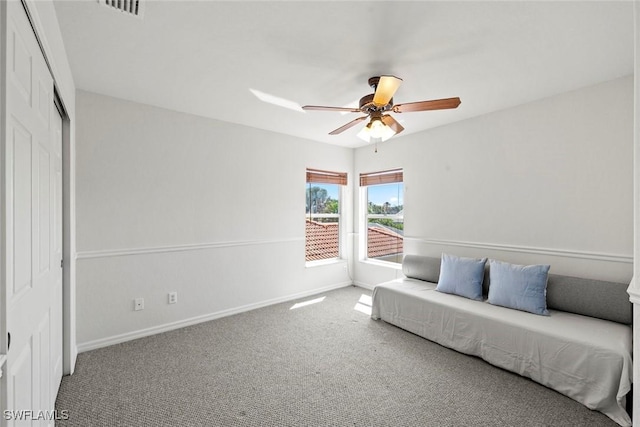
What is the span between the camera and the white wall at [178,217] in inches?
109

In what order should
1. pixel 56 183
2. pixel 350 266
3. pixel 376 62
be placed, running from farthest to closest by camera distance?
1. pixel 350 266
2. pixel 376 62
3. pixel 56 183

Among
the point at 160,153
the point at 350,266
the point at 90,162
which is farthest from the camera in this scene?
the point at 350,266

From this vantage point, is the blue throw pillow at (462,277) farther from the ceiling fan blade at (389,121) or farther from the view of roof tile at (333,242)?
the ceiling fan blade at (389,121)

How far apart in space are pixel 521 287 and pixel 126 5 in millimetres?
3610

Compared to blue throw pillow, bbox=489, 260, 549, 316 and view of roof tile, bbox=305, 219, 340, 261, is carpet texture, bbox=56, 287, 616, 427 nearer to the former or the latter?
blue throw pillow, bbox=489, 260, 549, 316

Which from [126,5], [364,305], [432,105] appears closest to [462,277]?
[364,305]

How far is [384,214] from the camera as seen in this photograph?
187 inches

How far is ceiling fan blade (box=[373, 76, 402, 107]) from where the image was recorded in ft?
6.73

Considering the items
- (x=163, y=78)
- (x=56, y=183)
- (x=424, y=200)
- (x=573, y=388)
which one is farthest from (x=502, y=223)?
(x=56, y=183)

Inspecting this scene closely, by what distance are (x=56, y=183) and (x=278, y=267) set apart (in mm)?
2654

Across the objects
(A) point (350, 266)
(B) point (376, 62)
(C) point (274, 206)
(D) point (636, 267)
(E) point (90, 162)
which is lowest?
(A) point (350, 266)

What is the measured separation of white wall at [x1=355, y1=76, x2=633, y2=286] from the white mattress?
69cm

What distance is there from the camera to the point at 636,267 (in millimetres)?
1279

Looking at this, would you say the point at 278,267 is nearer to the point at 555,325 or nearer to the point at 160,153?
the point at 160,153
